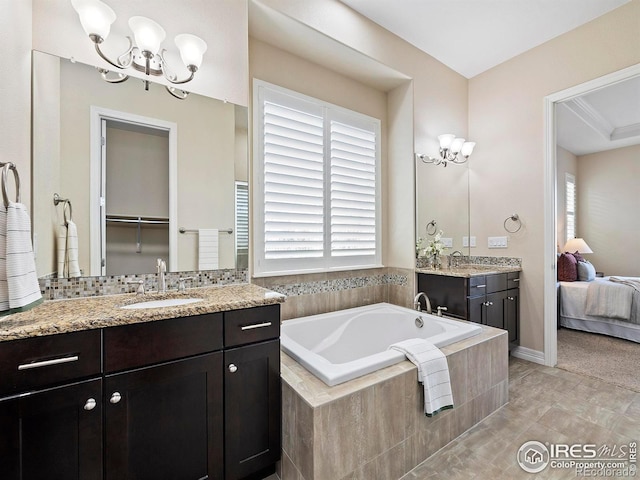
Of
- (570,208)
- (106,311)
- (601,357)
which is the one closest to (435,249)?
(601,357)

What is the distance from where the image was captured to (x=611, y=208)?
17.7ft

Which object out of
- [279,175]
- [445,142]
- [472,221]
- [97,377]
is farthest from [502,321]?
[97,377]

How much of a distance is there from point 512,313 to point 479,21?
2.76 m

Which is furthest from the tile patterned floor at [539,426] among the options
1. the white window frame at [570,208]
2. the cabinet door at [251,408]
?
the white window frame at [570,208]

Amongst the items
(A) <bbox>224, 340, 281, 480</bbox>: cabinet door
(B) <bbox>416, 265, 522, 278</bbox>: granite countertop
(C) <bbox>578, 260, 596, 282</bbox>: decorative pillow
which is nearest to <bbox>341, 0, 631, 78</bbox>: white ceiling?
(B) <bbox>416, 265, 522, 278</bbox>: granite countertop

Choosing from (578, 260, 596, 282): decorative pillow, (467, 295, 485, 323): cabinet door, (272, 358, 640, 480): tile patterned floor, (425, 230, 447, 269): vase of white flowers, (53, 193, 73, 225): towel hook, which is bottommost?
(272, 358, 640, 480): tile patterned floor

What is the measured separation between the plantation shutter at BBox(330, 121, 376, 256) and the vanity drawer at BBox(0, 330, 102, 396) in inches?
76.7

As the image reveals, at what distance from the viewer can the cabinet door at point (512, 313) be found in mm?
2975

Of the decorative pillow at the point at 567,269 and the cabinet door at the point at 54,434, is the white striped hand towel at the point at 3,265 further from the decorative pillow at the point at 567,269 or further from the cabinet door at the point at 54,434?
the decorative pillow at the point at 567,269

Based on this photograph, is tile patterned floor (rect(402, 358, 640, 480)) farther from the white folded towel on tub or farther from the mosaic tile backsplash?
the mosaic tile backsplash

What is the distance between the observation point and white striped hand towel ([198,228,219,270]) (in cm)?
189

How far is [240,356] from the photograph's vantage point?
1.42 m

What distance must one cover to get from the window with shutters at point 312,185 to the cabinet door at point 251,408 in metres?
0.96

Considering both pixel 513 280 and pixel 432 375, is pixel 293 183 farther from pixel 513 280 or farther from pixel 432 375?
pixel 513 280
